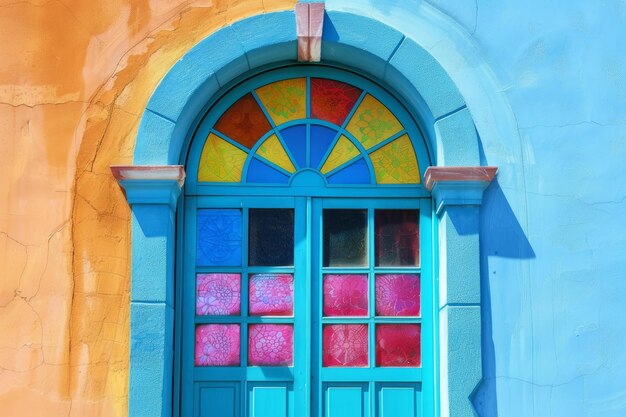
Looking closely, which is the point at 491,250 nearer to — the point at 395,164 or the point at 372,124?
the point at 395,164

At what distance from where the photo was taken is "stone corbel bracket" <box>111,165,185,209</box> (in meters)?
6.02

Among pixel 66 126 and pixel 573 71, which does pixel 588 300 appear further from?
pixel 66 126

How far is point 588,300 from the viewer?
19.7ft

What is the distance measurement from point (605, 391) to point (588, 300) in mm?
580

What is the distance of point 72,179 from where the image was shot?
618 centimetres

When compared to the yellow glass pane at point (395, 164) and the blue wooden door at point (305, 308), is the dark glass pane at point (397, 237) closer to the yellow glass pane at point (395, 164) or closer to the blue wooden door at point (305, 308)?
the blue wooden door at point (305, 308)

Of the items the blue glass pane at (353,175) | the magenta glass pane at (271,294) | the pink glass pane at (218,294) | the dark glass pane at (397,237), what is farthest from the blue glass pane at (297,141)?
the pink glass pane at (218,294)

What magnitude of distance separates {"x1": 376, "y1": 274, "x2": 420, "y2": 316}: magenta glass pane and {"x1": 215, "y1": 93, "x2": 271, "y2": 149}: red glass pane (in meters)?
1.28

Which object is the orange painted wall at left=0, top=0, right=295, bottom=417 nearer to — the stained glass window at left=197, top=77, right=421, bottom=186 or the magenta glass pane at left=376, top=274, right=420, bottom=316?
the stained glass window at left=197, top=77, right=421, bottom=186

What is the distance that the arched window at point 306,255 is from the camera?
6.20 meters

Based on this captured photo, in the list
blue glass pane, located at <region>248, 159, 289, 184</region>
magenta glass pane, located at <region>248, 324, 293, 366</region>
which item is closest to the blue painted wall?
blue glass pane, located at <region>248, 159, 289, 184</region>

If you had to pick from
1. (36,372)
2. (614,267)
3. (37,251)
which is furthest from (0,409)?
(614,267)

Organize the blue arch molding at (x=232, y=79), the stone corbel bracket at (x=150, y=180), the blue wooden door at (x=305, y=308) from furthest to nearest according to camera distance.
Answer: the blue wooden door at (x=305, y=308)
the stone corbel bracket at (x=150, y=180)
the blue arch molding at (x=232, y=79)

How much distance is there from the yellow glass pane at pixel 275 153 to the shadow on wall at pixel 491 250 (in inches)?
53.5
